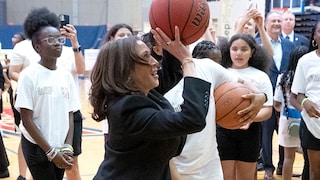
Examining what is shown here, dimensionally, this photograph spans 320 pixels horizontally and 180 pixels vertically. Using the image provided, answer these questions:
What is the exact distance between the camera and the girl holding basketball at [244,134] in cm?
377

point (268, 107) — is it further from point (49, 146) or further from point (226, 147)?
point (49, 146)

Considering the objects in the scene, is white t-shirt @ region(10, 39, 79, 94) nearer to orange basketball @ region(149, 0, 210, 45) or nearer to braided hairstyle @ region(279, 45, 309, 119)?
braided hairstyle @ region(279, 45, 309, 119)

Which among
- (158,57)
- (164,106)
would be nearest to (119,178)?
(164,106)

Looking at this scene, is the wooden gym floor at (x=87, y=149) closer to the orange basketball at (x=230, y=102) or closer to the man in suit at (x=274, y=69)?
the man in suit at (x=274, y=69)

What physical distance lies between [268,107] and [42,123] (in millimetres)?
1766

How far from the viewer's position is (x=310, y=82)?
3.93m

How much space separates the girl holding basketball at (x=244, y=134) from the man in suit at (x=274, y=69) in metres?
1.38

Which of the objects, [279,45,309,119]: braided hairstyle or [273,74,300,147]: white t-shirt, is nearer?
[279,45,309,119]: braided hairstyle

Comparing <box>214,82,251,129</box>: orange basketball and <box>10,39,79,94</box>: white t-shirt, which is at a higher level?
<box>10,39,79,94</box>: white t-shirt

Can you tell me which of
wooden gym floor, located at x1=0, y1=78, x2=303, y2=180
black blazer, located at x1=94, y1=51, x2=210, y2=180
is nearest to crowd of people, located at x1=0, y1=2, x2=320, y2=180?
black blazer, located at x1=94, y1=51, x2=210, y2=180

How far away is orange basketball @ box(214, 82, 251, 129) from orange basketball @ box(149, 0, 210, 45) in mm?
544

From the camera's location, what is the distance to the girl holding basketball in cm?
377

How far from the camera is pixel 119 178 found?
193cm

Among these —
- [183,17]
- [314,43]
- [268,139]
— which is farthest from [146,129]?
[268,139]
